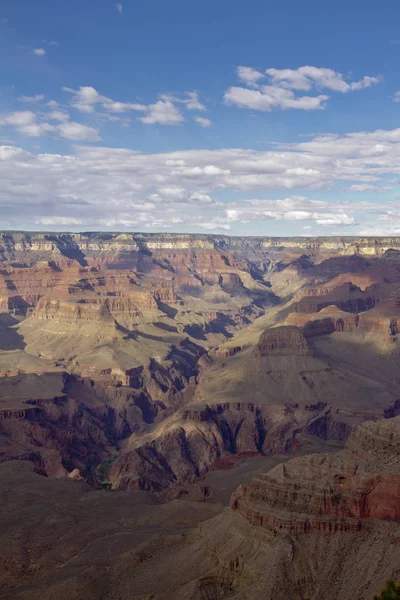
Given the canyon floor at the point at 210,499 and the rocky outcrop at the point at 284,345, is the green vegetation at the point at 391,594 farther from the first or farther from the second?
the rocky outcrop at the point at 284,345

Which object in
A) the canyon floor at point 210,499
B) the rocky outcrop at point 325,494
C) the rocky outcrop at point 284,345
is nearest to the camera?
the canyon floor at point 210,499

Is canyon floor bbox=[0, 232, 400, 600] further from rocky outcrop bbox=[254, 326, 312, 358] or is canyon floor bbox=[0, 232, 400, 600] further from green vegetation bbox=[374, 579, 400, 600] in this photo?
rocky outcrop bbox=[254, 326, 312, 358]

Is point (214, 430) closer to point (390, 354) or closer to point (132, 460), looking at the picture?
point (132, 460)

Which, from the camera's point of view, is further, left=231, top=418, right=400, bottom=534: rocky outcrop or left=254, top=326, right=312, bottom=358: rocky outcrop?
left=254, top=326, right=312, bottom=358: rocky outcrop

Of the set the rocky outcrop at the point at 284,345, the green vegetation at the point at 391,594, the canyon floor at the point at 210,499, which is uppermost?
the green vegetation at the point at 391,594

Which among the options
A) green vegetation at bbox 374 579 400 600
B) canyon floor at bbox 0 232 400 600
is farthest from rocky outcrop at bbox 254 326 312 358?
green vegetation at bbox 374 579 400 600

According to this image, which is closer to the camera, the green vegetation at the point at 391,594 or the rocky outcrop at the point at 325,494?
the green vegetation at the point at 391,594

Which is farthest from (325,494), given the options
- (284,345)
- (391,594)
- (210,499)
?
(284,345)

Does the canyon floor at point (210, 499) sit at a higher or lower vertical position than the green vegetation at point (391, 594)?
lower

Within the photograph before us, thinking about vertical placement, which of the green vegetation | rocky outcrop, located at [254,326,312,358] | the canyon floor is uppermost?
the green vegetation

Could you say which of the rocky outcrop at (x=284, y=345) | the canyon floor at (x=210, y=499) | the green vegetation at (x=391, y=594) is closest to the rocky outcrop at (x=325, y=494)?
the canyon floor at (x=210, y=499)

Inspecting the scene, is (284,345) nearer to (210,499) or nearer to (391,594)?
(210,499)
